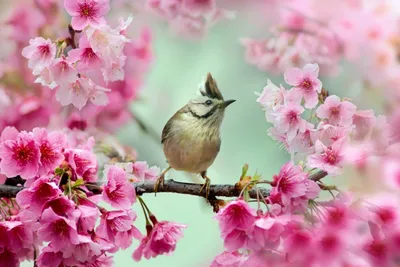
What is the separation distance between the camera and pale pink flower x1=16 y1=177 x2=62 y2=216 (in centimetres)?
56

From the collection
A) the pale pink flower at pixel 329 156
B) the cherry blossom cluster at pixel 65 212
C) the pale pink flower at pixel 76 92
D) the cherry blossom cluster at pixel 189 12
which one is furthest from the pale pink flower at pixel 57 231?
the cherry blossom cluster at pixel 189 12

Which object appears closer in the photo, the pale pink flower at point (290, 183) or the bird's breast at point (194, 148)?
the pale pink flower at point (290, 183)

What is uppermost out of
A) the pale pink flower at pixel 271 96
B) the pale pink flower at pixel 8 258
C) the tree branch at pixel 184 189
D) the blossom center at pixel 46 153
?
the pale pink flower at pixel 271 96

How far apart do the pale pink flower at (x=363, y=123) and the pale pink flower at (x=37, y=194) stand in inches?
11.0

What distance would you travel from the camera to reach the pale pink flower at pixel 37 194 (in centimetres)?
56

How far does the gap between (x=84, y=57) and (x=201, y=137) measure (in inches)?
6.2

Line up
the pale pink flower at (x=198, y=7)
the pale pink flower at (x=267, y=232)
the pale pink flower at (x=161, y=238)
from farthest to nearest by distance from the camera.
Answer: the pale pink flower at (x=198, y=7), the pale pink flower at (x=161, y=238), the pale pink flower at (x=267, y=232)

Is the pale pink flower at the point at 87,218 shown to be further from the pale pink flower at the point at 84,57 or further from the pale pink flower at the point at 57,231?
the pale pink flower at the point at 84,57

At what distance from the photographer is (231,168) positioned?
0.83 metres

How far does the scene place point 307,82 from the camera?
543mm

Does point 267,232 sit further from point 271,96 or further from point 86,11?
point 86,11

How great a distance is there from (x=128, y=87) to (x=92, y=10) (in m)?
0.41

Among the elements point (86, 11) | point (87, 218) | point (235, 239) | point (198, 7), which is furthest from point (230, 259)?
point (198, 7)

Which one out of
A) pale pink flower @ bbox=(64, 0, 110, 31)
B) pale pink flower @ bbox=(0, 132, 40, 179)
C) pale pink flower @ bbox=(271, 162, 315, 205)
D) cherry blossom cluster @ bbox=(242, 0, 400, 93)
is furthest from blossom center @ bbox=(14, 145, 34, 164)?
cherry blossom cluster @ bbox=(242, 0, 400, 93)
